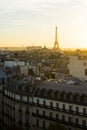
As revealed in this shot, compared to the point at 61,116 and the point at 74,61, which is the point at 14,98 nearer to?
the point at 61,116

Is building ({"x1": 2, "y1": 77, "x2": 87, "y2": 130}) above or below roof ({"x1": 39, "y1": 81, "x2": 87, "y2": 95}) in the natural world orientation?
below

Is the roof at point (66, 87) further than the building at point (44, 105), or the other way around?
the roof at point (66, 87)

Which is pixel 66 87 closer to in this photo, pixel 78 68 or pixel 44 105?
pixel 44 105

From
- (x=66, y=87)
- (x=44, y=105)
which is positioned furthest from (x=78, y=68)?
(x=44, y=105)

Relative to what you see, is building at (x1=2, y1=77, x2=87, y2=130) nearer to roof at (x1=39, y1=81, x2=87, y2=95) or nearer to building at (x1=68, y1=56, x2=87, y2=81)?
roof at (x1=39, y1=81, x2=87, y2=95)

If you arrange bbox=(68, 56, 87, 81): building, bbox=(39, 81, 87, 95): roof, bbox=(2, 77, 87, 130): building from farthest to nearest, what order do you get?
bbox=(68, 56, 87, 81): building
bbox=(39, 81, 87, 95): roof
bbox=(2, 77, 87, 130): building

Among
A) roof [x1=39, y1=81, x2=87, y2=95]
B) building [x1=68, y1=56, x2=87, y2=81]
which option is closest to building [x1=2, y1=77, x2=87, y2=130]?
roof [x1=39, y1=81, x2=87, y2=95]

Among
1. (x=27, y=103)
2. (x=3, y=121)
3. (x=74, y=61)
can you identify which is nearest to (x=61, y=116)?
(x=27, y=103)

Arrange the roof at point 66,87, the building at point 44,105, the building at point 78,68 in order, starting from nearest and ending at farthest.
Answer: the building at point 44,105
the roof at point 66,87
the building at point 78,68

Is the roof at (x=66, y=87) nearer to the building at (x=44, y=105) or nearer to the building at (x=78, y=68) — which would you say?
the building at (x=44, y=105)

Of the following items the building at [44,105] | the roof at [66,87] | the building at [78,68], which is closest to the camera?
the building at [44,105]

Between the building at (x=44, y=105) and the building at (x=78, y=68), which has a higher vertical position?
the building at (x=78, y=68)

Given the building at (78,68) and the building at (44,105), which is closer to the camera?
the building at (44,105)

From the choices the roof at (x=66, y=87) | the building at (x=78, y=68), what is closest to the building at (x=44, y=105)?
the roof at (x=66, y=87)
